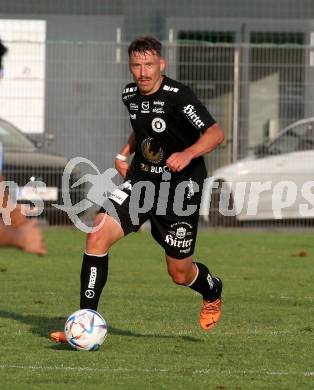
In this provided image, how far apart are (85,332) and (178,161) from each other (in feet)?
4.27

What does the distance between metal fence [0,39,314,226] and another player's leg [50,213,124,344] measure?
1180 cm

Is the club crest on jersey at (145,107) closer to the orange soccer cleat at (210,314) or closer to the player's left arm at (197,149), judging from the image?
the player's left arm at (197,149)

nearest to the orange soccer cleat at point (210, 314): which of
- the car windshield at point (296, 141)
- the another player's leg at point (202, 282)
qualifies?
the another player's leg at point (202, 282)

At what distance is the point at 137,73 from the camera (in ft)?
31.6

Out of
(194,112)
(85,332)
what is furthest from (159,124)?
(85,332)

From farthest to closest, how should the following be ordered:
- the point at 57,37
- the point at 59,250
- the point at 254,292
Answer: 1. the point at 57,37
2. the point at 59,250
3. the point at 254,292

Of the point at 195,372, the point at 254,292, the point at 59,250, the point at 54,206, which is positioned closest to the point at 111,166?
the point at 54,206

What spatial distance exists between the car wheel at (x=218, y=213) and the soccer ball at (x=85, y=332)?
12489 millimetres

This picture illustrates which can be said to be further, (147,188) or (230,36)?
(230,36)

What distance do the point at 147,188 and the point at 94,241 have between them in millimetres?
581

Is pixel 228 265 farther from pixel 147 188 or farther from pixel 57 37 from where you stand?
pixel 57 37

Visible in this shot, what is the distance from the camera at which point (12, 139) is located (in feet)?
70.5

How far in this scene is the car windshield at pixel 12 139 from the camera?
2145 centimetres

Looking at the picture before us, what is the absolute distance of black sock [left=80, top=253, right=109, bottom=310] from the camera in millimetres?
9367
